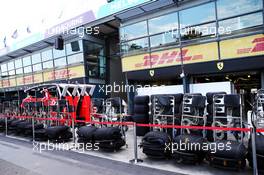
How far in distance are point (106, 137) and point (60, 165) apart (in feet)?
4.55

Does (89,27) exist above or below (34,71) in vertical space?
above

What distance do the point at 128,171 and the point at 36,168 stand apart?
2.12 meters

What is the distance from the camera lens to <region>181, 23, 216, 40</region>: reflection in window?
10383 millimetres

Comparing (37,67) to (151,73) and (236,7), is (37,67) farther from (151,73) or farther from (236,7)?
(236,7)

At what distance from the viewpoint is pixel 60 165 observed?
19.4 ft

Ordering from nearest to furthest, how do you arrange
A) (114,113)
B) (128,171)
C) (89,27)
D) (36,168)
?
(128,171), (36,168), (114,113), (89,27)

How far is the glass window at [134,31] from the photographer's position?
12.6 meters

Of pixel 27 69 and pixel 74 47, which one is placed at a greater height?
pixel 74 47

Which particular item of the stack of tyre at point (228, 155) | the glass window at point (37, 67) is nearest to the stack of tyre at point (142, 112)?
the stack of tyre at point (228, 155)

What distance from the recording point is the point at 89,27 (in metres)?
15.6

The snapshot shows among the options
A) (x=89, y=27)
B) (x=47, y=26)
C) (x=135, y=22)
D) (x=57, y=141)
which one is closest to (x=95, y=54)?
(x=89, y=27)

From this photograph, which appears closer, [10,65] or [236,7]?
[236,7]

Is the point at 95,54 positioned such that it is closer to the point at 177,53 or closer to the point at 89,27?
the point at 89,27

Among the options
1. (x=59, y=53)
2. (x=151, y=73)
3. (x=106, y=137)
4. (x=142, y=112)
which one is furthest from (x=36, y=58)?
(x=106, y=137)
